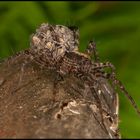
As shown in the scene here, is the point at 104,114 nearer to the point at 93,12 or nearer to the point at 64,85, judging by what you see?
the point at 64,85

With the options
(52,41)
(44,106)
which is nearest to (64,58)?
(52,41)

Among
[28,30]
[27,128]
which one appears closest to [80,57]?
[27,128]

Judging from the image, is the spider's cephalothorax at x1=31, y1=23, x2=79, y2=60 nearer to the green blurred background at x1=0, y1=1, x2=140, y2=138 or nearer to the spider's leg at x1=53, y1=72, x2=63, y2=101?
the spider's leg at x1=53, y1=72, x2=63, y2=101

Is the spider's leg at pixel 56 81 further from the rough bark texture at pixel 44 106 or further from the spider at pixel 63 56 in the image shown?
the spider at pixel 63 56

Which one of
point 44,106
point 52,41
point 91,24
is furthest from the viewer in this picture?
point 91,24

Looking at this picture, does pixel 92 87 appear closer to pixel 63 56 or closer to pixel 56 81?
pixel 56 81

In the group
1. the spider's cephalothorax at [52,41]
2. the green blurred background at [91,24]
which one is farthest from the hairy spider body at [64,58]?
the green blurred background at [91,24]
